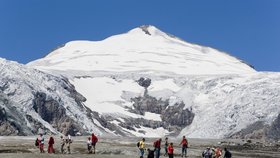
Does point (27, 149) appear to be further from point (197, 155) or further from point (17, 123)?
point (17, 123)

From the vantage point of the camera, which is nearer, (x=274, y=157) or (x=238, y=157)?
(x=238, y=157)

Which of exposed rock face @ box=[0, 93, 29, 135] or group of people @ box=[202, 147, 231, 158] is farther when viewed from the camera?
exposed rock face @ box=[0, 93, 29, 135]

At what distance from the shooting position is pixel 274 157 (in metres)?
94.8

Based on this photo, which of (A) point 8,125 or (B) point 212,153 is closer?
(B) point 212,153

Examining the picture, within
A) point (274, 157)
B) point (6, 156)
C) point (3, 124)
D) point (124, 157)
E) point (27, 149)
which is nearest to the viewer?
point (6, 156)

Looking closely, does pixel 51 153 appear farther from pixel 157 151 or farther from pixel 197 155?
pixel 197 155

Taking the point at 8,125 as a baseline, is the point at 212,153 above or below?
below

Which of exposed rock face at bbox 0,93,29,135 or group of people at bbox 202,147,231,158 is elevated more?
exposed rock face at bbox 0,93,29,135

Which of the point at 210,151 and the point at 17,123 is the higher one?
the point at 17,123

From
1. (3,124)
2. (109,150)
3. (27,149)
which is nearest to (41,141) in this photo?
(27,149)

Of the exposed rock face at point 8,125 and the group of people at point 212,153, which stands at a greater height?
the exposed rock face at point 8,125

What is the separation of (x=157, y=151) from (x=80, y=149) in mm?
20878

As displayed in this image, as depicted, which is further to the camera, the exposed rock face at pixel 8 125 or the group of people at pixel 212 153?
the exposed rock face at pixel 8 125

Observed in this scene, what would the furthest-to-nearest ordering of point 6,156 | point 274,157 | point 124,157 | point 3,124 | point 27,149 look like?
point 3,124, point 274,157, point 27,149, point 124,157, point 6,156
